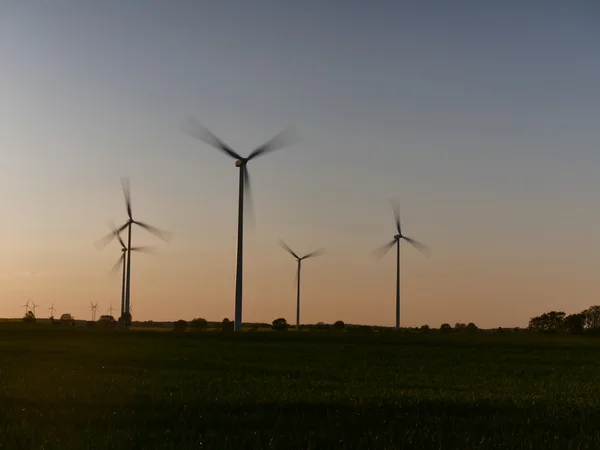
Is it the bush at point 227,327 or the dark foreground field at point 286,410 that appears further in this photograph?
the bush at point 227,327

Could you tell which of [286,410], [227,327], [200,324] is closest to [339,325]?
[200,324]

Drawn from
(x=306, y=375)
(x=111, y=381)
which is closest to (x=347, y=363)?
(x=306, y=375)

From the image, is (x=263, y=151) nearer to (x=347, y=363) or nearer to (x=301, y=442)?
(x=347, y=363)

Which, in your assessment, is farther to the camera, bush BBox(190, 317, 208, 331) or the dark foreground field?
bush BBox(190, 317, 208, 331)

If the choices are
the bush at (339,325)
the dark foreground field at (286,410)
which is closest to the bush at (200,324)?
the bush at (339,325)

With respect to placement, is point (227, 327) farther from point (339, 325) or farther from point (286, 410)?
point (286, 410)

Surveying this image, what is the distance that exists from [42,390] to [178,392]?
4.34 metres

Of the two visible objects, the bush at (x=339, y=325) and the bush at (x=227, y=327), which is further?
the bush at (x=339, y=325)

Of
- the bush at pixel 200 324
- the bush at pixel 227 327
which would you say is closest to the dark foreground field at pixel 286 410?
the bush at pixel 227 327

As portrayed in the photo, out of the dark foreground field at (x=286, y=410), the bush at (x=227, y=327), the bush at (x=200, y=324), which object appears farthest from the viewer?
the bush at (x=200, y=324)

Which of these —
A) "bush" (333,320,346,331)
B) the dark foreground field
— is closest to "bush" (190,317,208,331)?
"bush" (333,320,346,331)

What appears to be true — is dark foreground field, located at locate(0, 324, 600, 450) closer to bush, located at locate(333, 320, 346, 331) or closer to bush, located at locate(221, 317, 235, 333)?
bush, located at locate(221, 317, 235, 333)

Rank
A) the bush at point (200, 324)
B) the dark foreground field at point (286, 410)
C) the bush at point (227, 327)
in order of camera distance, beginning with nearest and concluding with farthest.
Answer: the dark foreground field at point (286, 410)
the bush at point (227, 327)
the bush at point (200, 324)

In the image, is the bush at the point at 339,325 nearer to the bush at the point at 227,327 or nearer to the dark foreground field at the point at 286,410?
the bush at the point at 227,327
